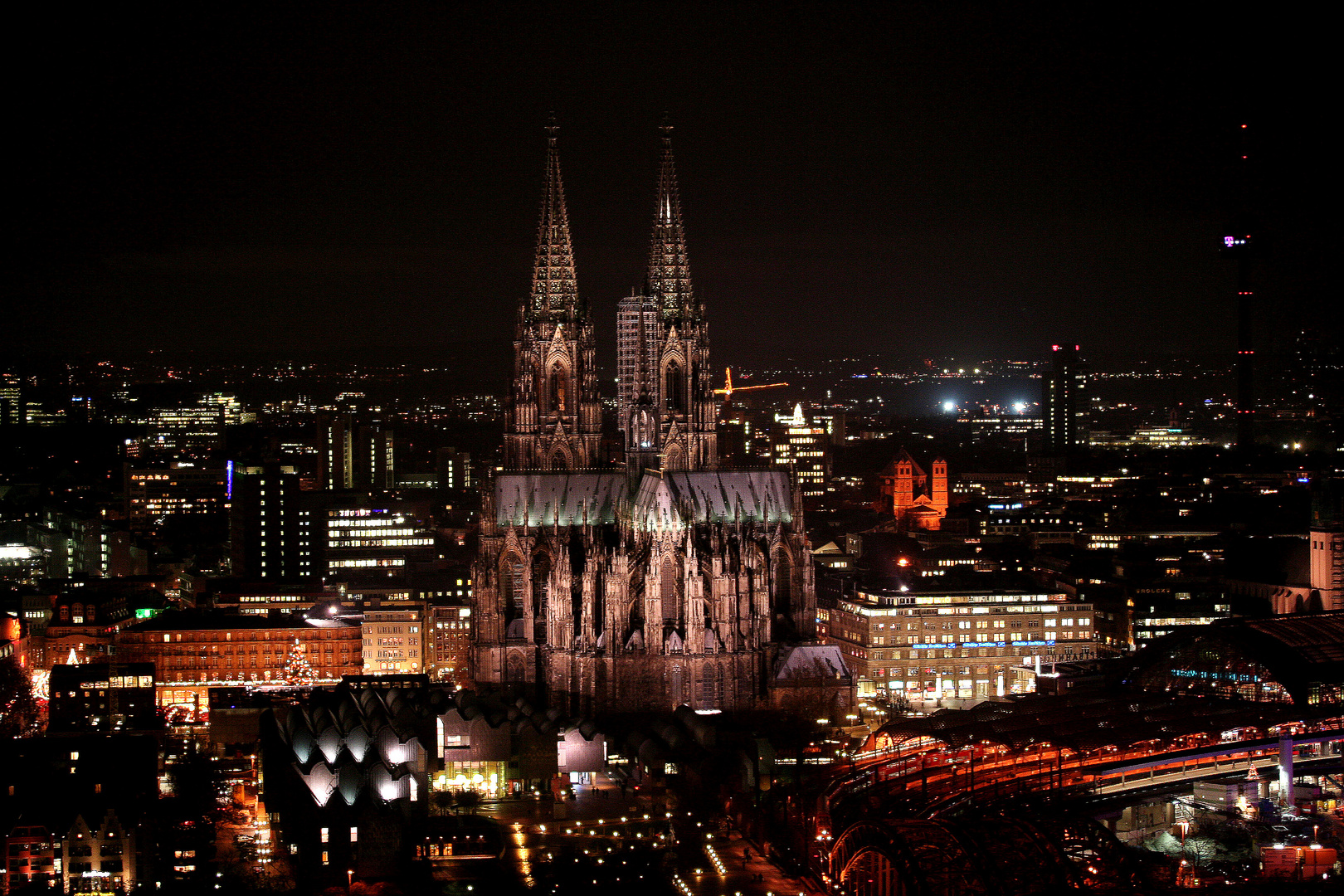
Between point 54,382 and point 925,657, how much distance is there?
107746 mm

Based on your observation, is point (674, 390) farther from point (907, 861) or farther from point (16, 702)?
point (907, 861)

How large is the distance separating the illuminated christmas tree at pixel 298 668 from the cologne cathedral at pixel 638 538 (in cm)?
1155

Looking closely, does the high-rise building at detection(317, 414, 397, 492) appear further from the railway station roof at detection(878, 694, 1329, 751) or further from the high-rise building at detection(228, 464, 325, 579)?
A: the railway station roof at detection(878, 694, 1329, 751)

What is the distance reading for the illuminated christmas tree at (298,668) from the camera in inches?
3735

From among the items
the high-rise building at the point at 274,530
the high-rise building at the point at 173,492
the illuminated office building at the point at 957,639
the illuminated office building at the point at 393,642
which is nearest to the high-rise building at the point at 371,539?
the high-rise building at the point at 274,530

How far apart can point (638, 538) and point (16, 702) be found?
86.5 ft

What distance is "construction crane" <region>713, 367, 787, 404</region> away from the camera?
184 metres

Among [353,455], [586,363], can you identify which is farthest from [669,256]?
[353,455]

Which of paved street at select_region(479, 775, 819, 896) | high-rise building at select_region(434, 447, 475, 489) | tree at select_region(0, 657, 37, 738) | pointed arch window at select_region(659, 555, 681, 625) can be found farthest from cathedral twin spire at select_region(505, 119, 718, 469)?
high-rise building at select_region(434, 447, 475, 489)

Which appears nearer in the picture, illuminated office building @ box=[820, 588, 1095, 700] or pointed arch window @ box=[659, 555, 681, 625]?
pointed arch window @ box=[659, 555, 681, 625]

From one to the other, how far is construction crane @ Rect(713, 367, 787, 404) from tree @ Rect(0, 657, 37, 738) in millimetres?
90169

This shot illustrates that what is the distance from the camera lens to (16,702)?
288ft

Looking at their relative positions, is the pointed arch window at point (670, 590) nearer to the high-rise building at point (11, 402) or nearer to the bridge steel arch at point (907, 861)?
the bridge steel arch at point (907, 861)

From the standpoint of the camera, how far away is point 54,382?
179 meters
